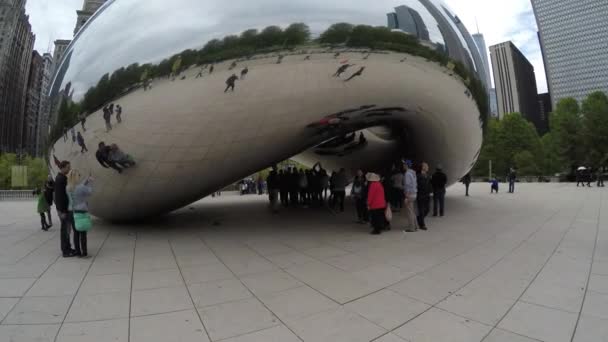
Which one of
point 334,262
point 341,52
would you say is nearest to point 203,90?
point 341,52

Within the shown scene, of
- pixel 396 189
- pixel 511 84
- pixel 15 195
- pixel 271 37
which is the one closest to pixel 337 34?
pixel 271 37

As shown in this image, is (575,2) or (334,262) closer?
(334,262)

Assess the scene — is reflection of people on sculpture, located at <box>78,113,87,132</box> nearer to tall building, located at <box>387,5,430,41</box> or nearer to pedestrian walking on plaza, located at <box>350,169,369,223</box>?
tall building, located at <box>387,5,430,41</box>

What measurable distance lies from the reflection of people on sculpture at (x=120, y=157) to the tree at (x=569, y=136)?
5446 centimetres

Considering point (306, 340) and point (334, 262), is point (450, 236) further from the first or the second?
point (306, 340)

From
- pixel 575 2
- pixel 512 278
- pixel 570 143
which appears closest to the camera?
pixel 512 278

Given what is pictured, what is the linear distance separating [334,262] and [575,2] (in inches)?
5052

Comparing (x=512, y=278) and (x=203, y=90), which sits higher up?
(x=203, y=90)

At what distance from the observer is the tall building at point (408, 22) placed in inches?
205

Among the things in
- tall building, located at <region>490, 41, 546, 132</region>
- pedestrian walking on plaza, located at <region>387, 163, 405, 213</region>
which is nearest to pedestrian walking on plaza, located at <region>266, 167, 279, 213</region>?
pedestrian walking on plaza, located at <region>387, 163, 405, 213</region>

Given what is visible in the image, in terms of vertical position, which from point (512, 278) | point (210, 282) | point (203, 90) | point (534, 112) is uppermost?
point (534, 112)

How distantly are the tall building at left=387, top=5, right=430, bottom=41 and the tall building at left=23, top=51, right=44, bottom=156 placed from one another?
118763mm

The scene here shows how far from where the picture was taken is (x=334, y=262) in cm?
437

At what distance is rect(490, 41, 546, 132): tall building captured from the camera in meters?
120
